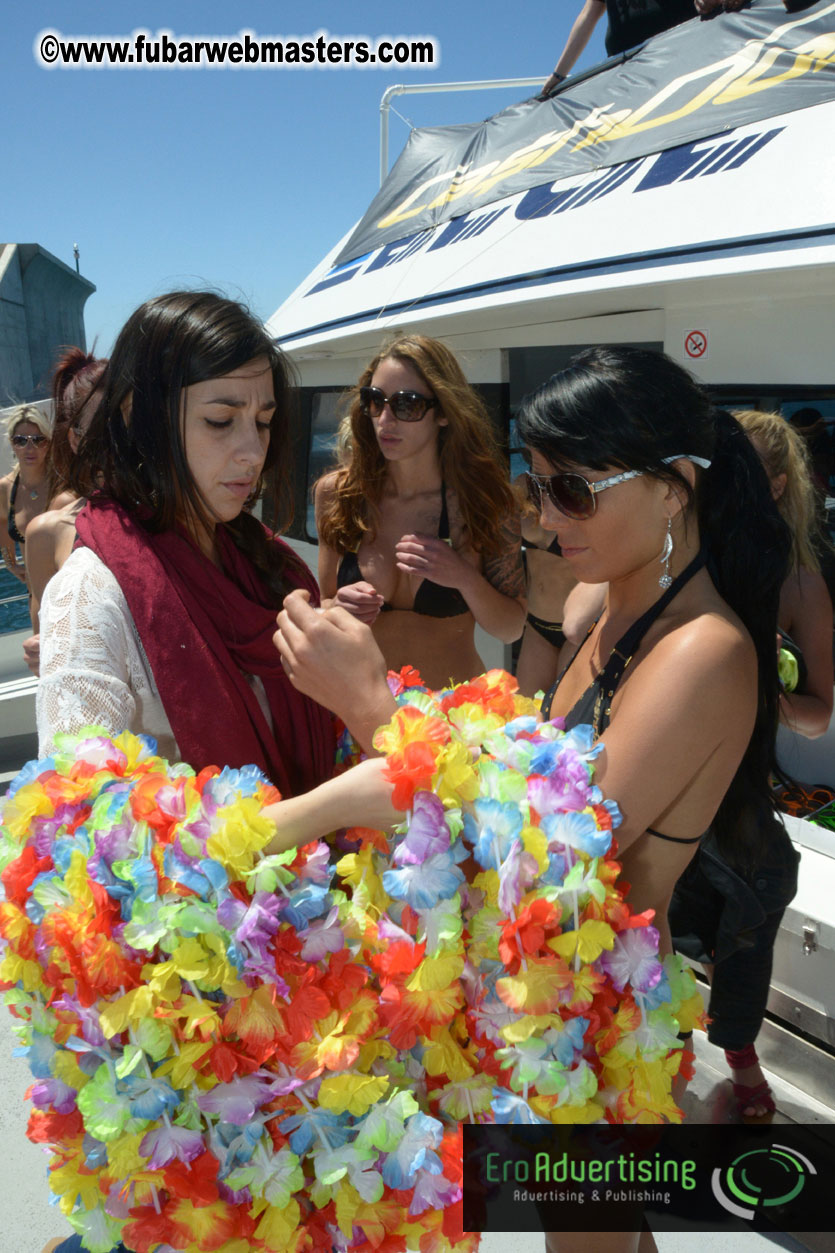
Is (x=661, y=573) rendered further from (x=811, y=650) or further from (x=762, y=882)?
(x=811, y=650)

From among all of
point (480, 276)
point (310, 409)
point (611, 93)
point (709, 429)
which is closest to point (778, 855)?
point (709, 429)

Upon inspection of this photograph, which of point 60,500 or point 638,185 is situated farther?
point 60,500

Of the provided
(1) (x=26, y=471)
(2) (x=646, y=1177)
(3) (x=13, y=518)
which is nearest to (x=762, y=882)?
(2) (x=646, y=1177)

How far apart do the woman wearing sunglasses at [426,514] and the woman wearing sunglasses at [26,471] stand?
8.78ft

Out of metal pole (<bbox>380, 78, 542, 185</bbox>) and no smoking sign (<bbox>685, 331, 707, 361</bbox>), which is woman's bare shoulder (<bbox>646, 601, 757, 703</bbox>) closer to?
no smoking sign (<bbox>685, 331, 707, 361</bbox>)

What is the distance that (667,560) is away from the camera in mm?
1414

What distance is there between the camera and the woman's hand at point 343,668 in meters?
1.27

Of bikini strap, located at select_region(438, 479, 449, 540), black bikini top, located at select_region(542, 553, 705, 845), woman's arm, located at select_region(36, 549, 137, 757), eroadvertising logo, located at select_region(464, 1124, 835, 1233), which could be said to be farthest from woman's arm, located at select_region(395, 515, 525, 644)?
eroadvertising logo, located at select_region(464, 1124, 835, 1233)

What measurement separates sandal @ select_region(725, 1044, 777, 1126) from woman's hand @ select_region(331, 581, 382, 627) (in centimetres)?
136

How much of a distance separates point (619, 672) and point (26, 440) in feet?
14.6

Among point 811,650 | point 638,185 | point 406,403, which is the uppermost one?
point 638,185

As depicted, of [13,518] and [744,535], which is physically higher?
[744,535]

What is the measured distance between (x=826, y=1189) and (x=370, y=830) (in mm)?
1553

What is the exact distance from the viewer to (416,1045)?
4.25ft
